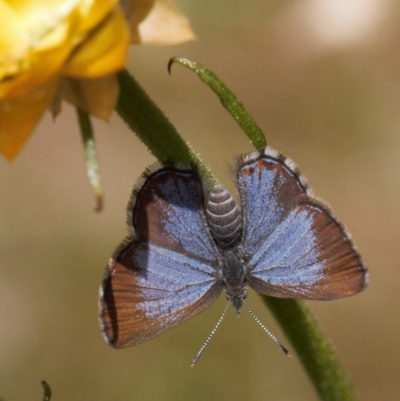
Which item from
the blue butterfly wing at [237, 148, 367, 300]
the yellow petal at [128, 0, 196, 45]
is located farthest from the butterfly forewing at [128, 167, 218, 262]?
the yellow petal at [128, 0, 196, 45]

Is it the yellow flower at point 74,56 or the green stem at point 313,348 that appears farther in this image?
the green stem at point 313,348

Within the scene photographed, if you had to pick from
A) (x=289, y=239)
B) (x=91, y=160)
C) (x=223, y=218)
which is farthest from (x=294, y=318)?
(x=91, y=160)

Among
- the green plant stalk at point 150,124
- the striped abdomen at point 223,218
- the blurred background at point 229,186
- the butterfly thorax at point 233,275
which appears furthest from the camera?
the blurred background at point 229,186

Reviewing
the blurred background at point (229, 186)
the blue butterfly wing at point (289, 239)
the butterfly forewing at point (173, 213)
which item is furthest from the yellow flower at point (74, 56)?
the blurred background at point (229, 186)

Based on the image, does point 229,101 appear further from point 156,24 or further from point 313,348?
point 313,348

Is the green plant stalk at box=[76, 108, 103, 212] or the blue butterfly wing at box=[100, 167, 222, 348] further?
the blue butterfly wing at box=[100, 167, 222, 348]

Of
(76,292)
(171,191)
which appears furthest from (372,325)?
(171,191)

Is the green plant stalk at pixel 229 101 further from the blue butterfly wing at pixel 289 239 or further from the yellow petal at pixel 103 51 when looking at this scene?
the yellow petal at pixel 103 51

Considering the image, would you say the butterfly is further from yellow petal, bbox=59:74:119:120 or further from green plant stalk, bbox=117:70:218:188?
yellow petal, bbox=59:74:119:120
